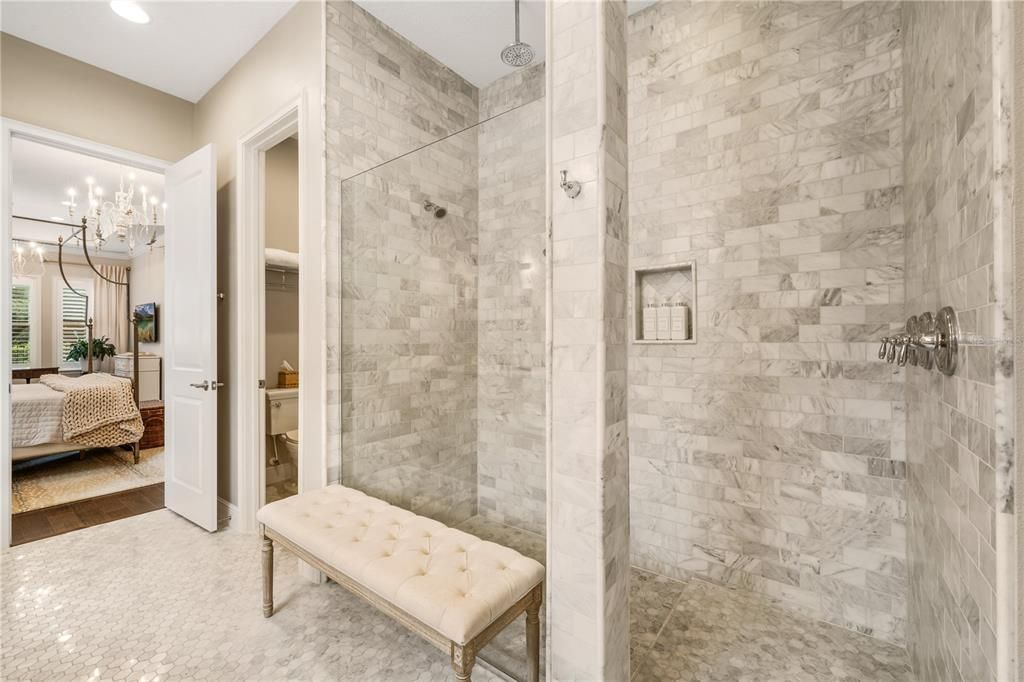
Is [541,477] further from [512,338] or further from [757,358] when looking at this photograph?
[757,358]

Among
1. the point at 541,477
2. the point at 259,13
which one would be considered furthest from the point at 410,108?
the point at 541,477

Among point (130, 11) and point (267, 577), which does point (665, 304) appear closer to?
point (267, 577)

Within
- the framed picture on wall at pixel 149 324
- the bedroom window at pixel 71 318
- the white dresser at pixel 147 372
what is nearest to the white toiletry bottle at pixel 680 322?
the white dresser at pixel 147 372

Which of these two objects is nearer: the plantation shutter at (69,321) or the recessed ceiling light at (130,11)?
the recessed ceiling light at (130,11)

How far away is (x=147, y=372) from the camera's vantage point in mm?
6086

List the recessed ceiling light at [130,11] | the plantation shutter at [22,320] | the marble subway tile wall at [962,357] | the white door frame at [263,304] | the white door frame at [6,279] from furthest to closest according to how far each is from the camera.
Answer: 1. the plantation shutter at [22,320]
2. the white door frame at [6,279]
3. the recessed ceiling light at [130,11]
4. the white door frame at [263,304]
5. the marble subway tile wall at [962,357]

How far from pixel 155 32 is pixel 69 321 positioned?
22.9 feet

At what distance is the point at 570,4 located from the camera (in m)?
1.23

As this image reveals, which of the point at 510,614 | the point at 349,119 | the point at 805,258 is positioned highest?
the point at 349,119

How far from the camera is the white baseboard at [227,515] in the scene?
8.89 feet

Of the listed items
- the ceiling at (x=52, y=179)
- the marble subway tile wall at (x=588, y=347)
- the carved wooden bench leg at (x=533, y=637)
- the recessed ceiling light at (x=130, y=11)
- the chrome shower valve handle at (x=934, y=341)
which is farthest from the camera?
the ceiling at (x=52, y=179)

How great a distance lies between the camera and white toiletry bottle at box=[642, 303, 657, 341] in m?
2.26

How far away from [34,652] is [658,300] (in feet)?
10.0

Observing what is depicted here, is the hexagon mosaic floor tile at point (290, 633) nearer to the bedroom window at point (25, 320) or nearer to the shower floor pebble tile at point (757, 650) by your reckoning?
the shower floor pebble tile at point (757, 650)
